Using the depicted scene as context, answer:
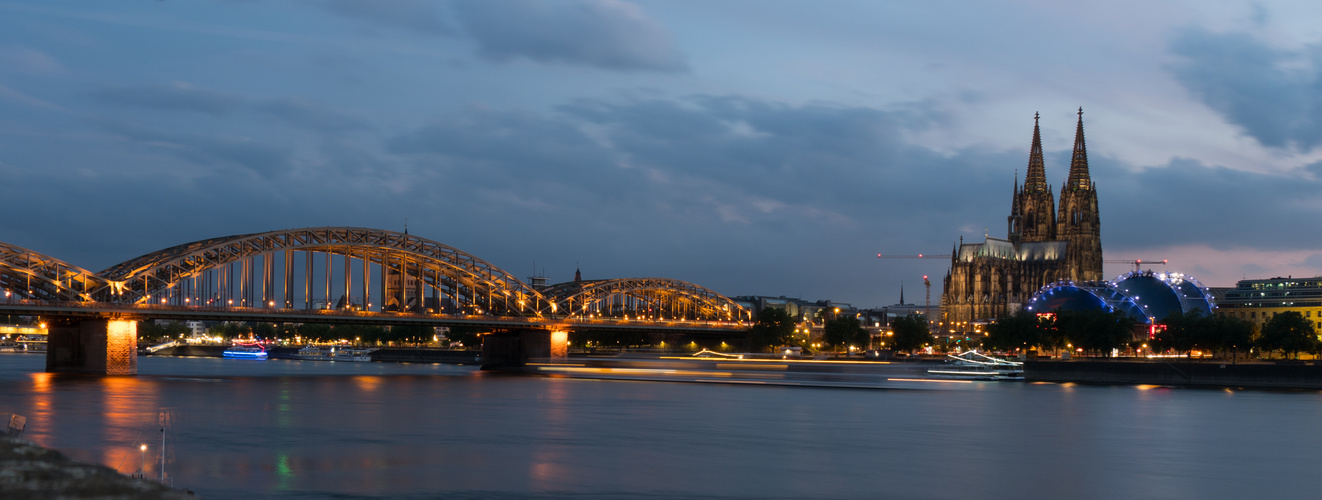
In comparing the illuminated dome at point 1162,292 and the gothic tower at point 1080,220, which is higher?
the gothic tower at point 1080,220

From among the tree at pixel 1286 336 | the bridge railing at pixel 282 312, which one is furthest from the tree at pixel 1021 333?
the bridge railing at pixel 282 312

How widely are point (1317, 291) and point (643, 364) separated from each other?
10391cm

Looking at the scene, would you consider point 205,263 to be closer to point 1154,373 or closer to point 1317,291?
point 1154,373

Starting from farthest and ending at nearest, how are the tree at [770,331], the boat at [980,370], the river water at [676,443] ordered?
the tree at [770,331] < the boat at [980,370] < the river water at [676,443]

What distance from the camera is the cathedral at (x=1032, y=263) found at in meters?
188

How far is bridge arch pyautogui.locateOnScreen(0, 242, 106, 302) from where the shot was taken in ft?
244

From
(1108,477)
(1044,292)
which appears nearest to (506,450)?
(1108,477)

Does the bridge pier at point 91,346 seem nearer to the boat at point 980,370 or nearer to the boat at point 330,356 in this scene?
the boat at point 980,370

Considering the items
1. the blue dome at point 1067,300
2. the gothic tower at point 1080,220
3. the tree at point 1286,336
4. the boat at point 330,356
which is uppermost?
the gothic tower at point 1080,220

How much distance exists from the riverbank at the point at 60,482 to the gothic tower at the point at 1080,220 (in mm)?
186522

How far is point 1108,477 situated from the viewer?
2845 cm

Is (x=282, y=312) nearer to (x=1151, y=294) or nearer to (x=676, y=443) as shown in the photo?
(x=676, y=443)

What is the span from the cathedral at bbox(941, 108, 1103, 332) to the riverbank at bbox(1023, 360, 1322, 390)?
100m

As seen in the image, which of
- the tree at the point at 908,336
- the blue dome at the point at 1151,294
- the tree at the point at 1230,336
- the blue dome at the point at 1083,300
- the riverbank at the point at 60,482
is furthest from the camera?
the blue dome at the point at 1151,294
